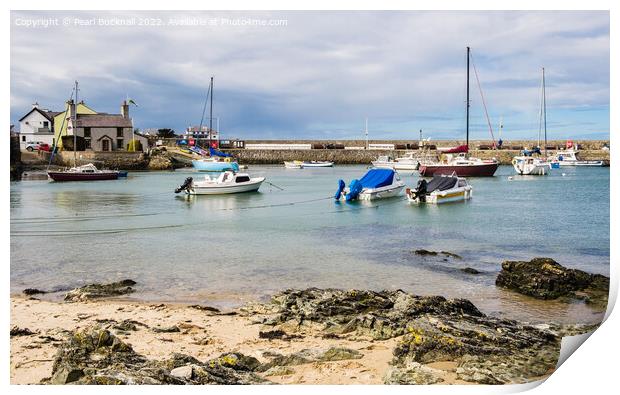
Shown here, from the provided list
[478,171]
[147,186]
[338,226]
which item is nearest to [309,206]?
[338,226]

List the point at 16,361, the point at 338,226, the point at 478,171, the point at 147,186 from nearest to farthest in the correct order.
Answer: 1. the point at 16,361
2. the point at 338,226
3. the point at 147,186
4. the point at 478,171

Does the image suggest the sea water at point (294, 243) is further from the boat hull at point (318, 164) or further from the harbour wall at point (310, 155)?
the harbour wall at point (310, 155)

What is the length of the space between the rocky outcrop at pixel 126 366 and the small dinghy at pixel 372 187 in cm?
1696

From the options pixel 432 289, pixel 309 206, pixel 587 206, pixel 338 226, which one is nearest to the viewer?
pixel 432 289

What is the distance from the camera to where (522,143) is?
5641 centimetres

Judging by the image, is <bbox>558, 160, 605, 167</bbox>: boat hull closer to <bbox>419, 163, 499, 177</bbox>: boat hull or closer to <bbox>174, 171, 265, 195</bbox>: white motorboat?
<bbox>419, 163, 499, 177</bbox>: boat hull

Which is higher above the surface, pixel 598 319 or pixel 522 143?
pixel 522 143

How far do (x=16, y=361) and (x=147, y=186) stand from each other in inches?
941

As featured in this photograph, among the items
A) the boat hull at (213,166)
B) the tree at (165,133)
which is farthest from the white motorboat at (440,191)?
the tree at (165,133)

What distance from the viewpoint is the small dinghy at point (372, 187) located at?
72.0ft

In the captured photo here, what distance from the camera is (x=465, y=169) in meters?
35.0

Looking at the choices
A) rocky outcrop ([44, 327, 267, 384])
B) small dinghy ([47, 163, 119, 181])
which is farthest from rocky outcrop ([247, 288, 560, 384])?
small dinghy ([47, 163, 119, 181])

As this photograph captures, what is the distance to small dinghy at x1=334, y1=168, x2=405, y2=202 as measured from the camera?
22.0 meters

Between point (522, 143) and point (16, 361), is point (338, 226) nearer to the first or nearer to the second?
point (16, 361)
